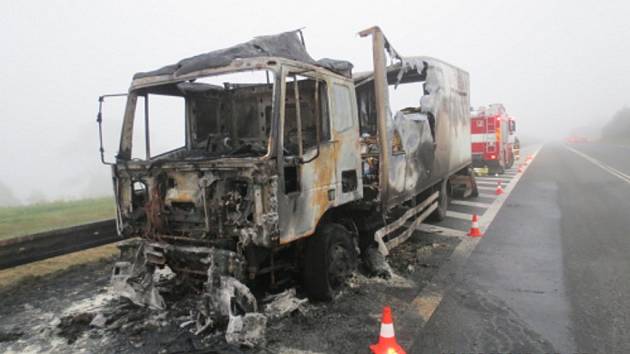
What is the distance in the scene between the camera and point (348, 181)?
489cm

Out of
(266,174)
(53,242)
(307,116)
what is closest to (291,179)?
(266,174)

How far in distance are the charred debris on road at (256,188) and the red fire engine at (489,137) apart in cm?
1296

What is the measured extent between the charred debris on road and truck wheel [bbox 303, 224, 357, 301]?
0.04ft

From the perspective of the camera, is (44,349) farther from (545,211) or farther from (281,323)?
(545,211)

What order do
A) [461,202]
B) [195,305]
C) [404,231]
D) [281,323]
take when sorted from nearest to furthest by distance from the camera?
[281,323], [195,305], [404,231], [461,202]

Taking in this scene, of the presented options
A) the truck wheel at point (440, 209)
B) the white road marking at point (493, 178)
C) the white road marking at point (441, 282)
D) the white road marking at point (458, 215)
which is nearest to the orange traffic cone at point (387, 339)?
the white road marking at point (441, 282)

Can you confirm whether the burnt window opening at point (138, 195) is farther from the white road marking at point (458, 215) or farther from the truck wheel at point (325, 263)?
the white road marking at point (458, 215)

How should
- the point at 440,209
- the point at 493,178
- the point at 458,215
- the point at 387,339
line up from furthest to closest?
the point at 493,178
the point at 458,215
the point at 440,209
the point at 387,339

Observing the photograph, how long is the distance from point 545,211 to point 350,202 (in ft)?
22.8

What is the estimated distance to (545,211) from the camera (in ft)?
32.3

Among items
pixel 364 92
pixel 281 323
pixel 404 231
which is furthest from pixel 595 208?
pixel 281 323

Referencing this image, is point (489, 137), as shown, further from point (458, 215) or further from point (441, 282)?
point (441, 282)

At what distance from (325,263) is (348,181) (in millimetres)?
1007

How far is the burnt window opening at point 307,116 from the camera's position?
439 cm
